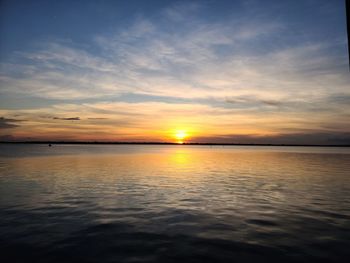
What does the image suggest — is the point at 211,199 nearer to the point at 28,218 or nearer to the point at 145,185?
the point at 145,185

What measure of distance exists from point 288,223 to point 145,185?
14165mm

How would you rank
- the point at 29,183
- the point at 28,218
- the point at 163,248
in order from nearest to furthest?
the point at 163,248 < the point at 28,218 < the point at 29,183

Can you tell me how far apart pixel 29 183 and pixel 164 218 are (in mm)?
16563

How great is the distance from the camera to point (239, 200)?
18344 millimetres

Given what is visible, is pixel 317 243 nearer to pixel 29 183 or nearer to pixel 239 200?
pixel 239 200

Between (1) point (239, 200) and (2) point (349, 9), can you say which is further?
(1) point (239, 200)

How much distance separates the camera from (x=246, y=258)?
8.98m

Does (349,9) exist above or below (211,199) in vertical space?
above

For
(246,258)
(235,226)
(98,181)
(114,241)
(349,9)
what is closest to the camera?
(349,9)

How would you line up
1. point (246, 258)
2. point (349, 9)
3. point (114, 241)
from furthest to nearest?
1. point (114, 241)
2. point (246, 258)
3. point (349, 9)

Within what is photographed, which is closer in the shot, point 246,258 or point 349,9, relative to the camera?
point 349,9

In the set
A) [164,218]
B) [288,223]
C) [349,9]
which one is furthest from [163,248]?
[349,9]

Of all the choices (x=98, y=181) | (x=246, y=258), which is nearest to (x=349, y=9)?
(x=246, y=258)

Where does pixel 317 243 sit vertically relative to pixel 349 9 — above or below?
below
